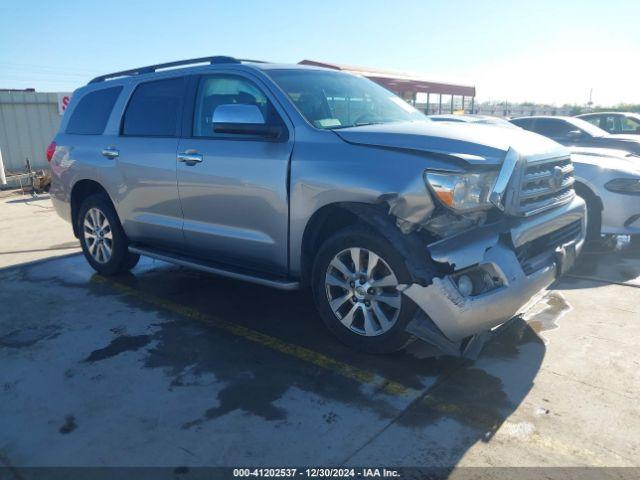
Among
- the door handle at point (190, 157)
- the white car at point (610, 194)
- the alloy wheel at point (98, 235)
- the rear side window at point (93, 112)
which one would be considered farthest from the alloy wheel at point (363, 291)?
the white car at point (610, 194)

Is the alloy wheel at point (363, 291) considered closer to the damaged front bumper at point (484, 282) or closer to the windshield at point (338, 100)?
the damaged front bumper at point (484, 282)

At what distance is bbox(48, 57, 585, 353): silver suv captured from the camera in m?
3.26

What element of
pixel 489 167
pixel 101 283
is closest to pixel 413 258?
pixel 489 167

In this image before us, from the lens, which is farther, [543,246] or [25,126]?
[25,126]

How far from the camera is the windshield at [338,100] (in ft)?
13.4

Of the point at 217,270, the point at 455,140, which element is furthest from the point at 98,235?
the point at 455,140

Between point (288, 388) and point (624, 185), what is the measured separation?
4.68 m

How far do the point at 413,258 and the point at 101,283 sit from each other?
3.62 meters

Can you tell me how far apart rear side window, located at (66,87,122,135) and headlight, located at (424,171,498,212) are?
3605 mm

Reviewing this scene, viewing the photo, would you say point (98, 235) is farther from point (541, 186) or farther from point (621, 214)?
point (621, 214)

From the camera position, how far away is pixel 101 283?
5.55m

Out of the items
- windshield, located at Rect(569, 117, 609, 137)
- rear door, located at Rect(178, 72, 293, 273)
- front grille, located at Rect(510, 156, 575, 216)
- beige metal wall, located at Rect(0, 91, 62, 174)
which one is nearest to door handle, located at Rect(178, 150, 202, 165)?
rear door, located at Rect(178, 72, 293, 273)

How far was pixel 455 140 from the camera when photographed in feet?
11.1

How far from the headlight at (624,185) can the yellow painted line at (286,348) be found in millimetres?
4080
